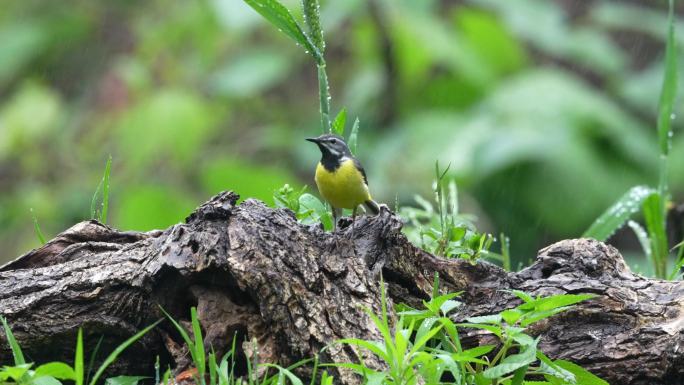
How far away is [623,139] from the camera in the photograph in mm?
8508

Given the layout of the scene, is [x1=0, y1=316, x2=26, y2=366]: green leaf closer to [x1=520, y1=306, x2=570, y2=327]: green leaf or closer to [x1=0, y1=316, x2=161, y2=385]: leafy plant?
[x1=0, y1=316, x2=161, y2=385]: leafy plant

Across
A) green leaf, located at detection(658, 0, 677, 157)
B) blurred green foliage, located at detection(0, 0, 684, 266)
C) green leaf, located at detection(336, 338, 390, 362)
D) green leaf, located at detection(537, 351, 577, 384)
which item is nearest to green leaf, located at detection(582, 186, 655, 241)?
green leaf, located at detection(658, 0, 677, 157)

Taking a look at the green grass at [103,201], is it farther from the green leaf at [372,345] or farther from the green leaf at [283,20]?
the green leaf at [372,345]

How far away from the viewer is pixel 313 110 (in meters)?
9.55

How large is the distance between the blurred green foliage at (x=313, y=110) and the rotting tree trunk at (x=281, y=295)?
162 inches

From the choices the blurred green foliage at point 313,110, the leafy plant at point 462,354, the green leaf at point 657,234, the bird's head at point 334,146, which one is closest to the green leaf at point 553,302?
the leafy plant at point 462,354

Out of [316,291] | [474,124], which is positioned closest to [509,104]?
[474,124]

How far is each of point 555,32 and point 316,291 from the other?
7433 mm

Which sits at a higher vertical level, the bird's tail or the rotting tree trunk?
the bird's tail

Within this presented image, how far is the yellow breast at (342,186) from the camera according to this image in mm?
3520

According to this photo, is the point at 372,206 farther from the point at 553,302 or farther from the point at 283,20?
the point at 553,302

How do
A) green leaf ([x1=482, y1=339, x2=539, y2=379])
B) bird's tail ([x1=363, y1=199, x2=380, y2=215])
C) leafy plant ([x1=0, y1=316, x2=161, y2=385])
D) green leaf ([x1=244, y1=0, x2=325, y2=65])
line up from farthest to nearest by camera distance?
1. bird's tail ([x1=363, y1=199, x2=380, y2=215])
2. green leaf ([x1=244, y1=0, x2=325, y2=65])
3. green leaf ([x1=482, y1=339, x2=539, y2=379])
4. leafy plant ([x1=0, y1=316, x2=161, y2=385])

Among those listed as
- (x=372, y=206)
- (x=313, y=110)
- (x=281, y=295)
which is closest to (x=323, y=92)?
(x=372, y=206)

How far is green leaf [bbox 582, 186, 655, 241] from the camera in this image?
12.3 feet
